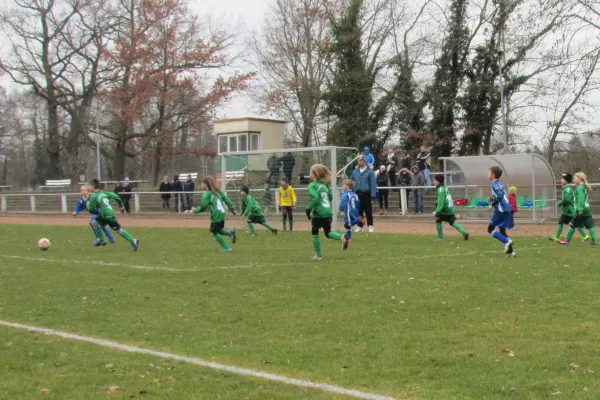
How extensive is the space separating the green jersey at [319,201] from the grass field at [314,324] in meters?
0.89

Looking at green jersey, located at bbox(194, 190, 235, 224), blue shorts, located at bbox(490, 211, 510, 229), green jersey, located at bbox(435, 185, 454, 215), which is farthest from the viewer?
green jersey, located at bbox(435, 185, 454, 215)

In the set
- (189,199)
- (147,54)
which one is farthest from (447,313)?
(147,54)

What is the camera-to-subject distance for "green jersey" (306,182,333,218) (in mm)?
12445

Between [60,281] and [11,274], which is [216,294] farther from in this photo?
[11,274]

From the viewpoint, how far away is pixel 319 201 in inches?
494

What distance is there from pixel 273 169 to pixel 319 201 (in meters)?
11.3

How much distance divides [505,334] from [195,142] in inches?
2003

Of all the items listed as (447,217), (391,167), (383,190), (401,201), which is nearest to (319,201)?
(447,217)

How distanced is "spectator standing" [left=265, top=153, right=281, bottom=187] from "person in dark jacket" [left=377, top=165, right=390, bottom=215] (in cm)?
362

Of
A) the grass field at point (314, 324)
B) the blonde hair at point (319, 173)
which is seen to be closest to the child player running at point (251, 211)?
the grass field at point (314, 324)

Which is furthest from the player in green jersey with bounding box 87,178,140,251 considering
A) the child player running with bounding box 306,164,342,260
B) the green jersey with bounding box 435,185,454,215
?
the green jersey with bounding box 435,185,454,215

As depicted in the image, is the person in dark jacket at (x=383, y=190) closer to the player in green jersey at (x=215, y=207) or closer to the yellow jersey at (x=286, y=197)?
the yellow jersey at (x=286, y=197)

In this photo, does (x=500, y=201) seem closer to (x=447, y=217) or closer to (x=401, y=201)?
(x=447, y=217)

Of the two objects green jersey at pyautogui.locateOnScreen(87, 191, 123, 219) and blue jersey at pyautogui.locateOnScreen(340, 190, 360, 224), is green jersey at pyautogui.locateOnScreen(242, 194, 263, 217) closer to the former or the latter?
blue jersey at pyautogui.locateOnScreen(340, 190, 360, 224)
